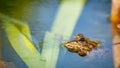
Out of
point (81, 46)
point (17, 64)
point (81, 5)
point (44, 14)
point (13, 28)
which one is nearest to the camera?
point (17, 64)

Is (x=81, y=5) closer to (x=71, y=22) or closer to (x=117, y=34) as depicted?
(x=71, y=22)

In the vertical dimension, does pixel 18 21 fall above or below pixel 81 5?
below

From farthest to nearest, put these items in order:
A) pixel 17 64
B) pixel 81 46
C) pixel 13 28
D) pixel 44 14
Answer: pixel 44 14
pixel 13 28
pixel 81 46
pixel 17 64

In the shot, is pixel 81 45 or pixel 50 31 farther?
pixel 50 31

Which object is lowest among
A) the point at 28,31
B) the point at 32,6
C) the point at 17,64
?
the point at 17,64

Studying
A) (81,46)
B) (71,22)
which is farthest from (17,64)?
(71,22)

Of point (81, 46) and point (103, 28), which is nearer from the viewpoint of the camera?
point (81, 46)

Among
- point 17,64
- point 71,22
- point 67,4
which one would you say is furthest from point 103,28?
point 17,64

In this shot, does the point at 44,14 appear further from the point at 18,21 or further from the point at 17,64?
the point at 17,64
